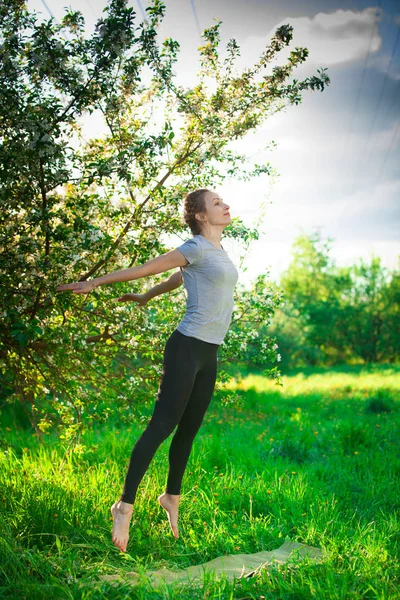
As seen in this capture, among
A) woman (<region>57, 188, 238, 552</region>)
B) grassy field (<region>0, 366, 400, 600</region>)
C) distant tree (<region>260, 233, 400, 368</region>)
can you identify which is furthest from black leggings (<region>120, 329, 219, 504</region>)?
distant tree (<region>260, 233, 400, 368</region>)

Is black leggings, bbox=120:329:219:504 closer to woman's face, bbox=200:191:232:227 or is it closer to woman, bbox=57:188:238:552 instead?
woman, bbox=57:188:238:552

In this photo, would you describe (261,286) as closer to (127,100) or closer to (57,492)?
(127,100)

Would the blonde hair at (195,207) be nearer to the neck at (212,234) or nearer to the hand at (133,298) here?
the neck at (212,234)

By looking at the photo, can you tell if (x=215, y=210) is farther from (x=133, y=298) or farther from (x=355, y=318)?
(x=355, y=318)

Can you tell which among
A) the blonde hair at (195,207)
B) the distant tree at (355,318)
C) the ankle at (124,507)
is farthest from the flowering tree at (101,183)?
the distant tree at (355,318)

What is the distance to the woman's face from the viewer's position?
3031 millimetres

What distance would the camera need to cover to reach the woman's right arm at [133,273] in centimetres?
266

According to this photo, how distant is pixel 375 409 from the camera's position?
332 inches

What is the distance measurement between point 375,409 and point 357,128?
819 cm

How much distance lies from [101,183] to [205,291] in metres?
0.99

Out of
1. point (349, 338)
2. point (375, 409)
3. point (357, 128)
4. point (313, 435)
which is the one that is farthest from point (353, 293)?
point (313, 435)

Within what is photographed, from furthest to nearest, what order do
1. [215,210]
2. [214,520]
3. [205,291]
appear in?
1. [214,520]
2. [215,210]
3. [205,291]

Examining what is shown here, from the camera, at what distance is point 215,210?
303 cm

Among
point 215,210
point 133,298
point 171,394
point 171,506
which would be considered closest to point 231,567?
point 171,506
